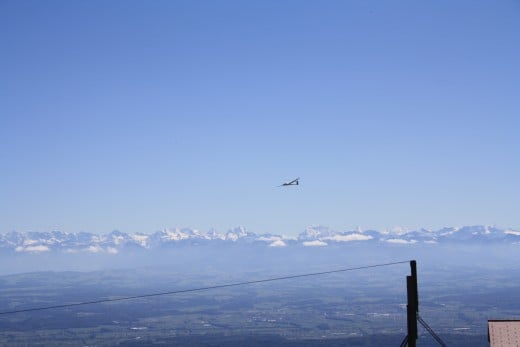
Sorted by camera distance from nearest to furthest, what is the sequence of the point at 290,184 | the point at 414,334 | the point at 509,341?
the point at 414,334, the point at 509,341, the point at 290,184

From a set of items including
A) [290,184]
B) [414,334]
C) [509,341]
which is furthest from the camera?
[290,184]

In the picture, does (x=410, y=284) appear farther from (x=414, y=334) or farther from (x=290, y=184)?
(x=290, y=184)

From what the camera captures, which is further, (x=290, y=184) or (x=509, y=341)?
(x=290, y=184)

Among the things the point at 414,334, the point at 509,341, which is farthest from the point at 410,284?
the point at 509,341

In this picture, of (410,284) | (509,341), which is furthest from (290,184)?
(509,341)

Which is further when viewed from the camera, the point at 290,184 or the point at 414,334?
the point at 290,184

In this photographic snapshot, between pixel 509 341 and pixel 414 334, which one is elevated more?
pixel 414 334

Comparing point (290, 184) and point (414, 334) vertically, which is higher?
point (290, 184)

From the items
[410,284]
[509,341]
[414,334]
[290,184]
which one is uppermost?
[290,184]

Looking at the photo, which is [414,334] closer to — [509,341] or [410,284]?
[410,284]
